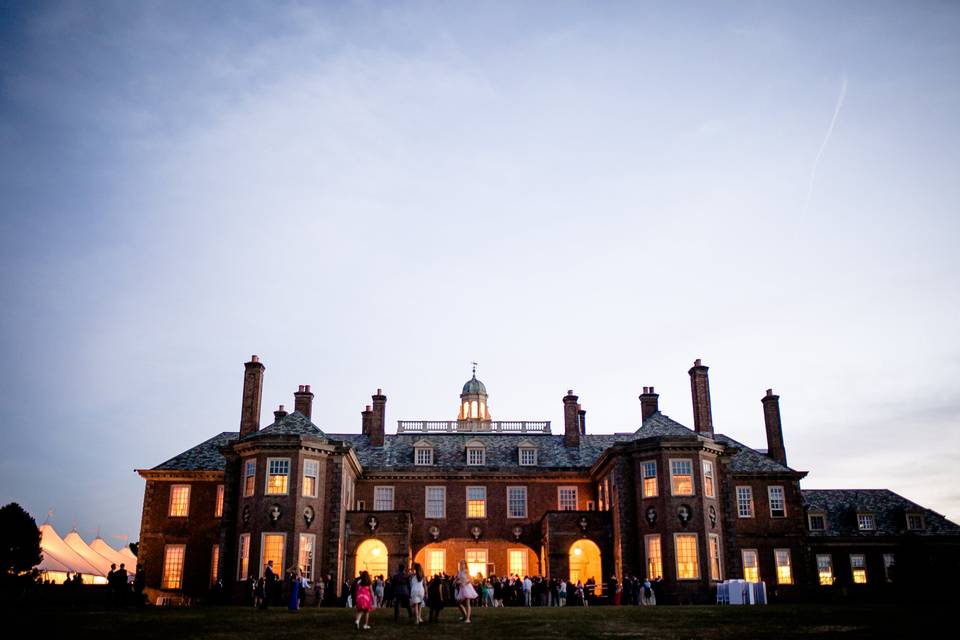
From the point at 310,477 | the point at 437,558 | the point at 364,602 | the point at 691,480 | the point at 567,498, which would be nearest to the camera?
the point at 364,602

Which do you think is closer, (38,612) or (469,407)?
(38,612)

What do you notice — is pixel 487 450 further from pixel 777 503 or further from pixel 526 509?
pixel 777 503

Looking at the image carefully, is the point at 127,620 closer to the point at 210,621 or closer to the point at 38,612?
the point at 210,621

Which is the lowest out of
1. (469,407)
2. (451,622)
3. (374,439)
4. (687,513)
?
(451,622)

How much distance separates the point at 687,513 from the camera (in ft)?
131

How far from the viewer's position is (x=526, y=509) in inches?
1991

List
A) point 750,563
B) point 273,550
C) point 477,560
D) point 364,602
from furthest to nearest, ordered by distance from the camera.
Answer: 1. point 477,560
2. point 750,563
3. point 273,550
4. point 364,602

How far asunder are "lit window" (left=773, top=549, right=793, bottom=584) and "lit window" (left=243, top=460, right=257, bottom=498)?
31308 millimetres

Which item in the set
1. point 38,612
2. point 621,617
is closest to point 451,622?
point 621,617

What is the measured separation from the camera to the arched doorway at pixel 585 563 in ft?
156

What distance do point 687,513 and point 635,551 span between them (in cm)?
371

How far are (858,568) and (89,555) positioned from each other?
6165cm

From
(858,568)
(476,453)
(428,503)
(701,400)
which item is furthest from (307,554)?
(858,568)

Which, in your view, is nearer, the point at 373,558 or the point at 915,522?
the point at 373,558
